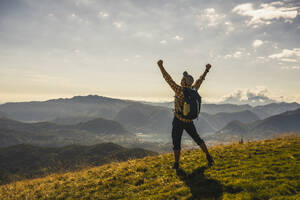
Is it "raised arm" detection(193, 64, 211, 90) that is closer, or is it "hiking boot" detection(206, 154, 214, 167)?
"raised arm" detection(193, 64, 211, 90)

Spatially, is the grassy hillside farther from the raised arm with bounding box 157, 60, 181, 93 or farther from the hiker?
the raised arm with bounding box 157, 60, 181, 93

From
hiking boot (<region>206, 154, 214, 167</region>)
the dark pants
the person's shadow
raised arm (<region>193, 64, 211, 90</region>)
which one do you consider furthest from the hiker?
the person's shadow

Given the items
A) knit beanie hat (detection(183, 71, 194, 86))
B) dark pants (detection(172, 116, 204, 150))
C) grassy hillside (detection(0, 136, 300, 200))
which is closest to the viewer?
grassy hillside (detection(0, 136, 300, 200))

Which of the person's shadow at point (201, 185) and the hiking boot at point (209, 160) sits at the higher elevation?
the hiking boot at point (209, 160)

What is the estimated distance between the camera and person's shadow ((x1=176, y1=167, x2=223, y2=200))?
6.47m

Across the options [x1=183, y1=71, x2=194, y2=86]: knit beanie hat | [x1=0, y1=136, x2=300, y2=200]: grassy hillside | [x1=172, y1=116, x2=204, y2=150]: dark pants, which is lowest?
[x1=0, y1=136, x2=300, y2=200]: grassy hillside

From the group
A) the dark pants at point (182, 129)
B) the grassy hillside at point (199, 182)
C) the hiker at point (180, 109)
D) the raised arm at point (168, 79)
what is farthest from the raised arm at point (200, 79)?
the grassy hillside at point (199, 182)

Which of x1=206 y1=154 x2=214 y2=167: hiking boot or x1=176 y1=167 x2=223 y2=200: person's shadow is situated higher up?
x1=206 y1=154 x2=214 y2=167: hiking boot

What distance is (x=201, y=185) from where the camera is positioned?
736cm

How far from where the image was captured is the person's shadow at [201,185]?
6473 millimetres

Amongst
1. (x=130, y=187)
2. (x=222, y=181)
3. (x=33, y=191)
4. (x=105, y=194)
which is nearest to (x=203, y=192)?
(x=222, y=181)

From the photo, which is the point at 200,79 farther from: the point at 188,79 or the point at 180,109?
the point at 180,109

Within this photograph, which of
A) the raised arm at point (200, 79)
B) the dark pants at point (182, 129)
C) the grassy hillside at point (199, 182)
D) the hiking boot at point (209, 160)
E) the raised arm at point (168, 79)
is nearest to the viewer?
the grassy hillside at point (199, 182)

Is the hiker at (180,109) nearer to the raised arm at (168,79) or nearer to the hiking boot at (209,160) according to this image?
the raised arm at (168,79)
